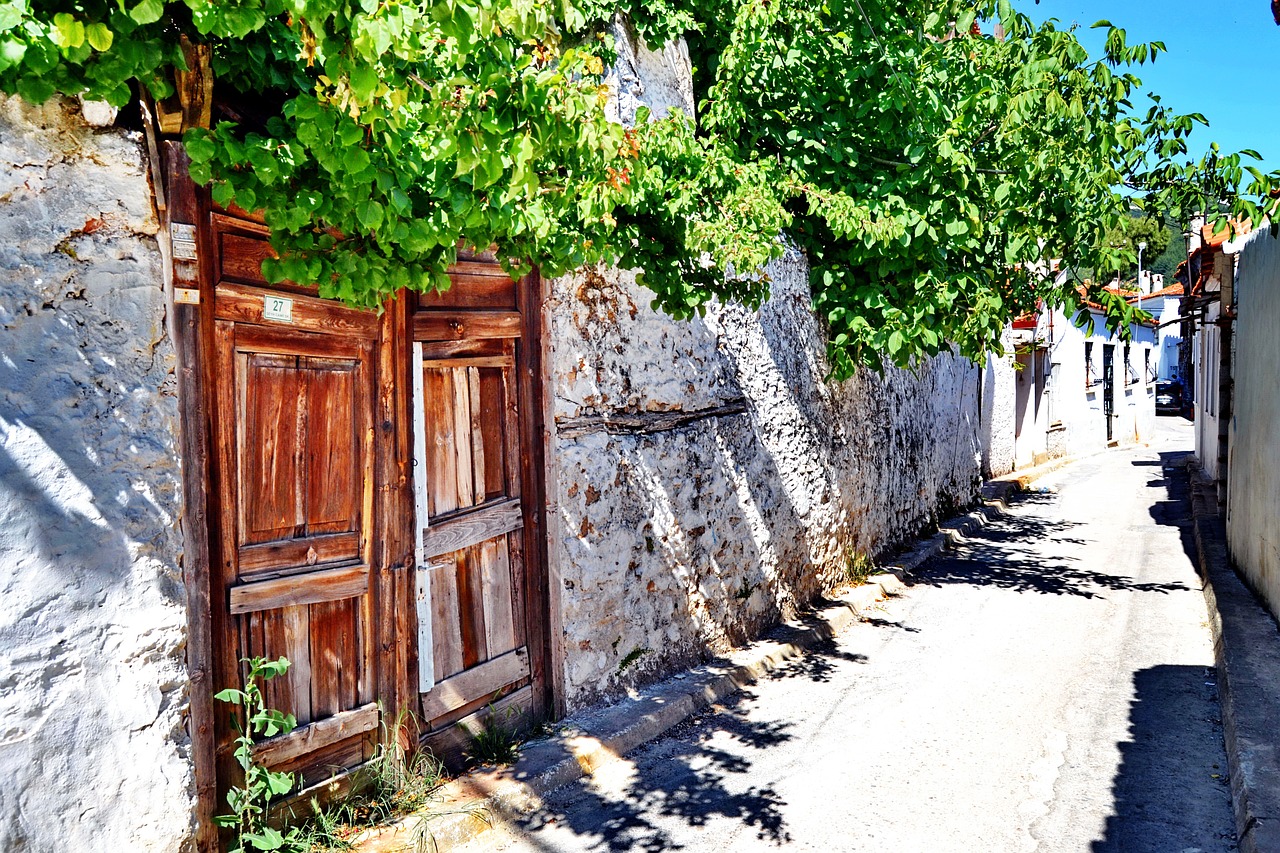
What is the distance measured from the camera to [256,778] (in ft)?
11.1

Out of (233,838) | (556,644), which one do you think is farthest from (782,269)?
(233,838)

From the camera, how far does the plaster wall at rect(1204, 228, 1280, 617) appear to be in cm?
691

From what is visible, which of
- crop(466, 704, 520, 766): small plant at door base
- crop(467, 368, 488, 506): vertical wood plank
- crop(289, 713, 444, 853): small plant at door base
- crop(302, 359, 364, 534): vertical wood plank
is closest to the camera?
crop(289, 713, 444, 853): small plant at door base

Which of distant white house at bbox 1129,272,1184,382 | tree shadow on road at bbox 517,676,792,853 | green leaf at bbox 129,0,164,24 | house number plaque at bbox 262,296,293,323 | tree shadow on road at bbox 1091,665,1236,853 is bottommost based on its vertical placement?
tree shadow on road at bbox 1091,665,1236,853

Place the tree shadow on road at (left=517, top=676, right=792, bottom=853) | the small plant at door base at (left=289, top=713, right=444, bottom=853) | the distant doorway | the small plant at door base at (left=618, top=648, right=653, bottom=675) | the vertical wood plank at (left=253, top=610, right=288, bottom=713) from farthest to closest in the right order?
the distant doorway < the small plant at door base at (left=618, top=648, right=653, bottom=675) < the tree shadow on road at (left=517, top=676, right=792, bottom=853) < the small plant at door base at (left=289, top=713, right=444, bottom=853) < the vertical wood plank at (left=253, top=610, right=288, bottom=713)

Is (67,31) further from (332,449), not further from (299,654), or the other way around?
(299,654)

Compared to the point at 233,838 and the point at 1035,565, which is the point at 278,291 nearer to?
the point at 233,838

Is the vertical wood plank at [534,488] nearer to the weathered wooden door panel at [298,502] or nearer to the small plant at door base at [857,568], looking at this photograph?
the weathered wooden door panel at [298,502]

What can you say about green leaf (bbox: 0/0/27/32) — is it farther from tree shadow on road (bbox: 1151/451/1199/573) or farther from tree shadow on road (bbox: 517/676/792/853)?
tree shadow on road (bbox: 1151/451/1199/573)

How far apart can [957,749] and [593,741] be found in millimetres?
1931

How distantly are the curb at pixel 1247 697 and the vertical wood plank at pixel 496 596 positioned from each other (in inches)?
133

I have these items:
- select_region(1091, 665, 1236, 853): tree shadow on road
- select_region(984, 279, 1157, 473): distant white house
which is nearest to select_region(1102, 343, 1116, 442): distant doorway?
select_region(984, 279, 1157, 473): distant white house

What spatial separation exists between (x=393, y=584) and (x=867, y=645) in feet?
13.9

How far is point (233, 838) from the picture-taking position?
3.27 meters
